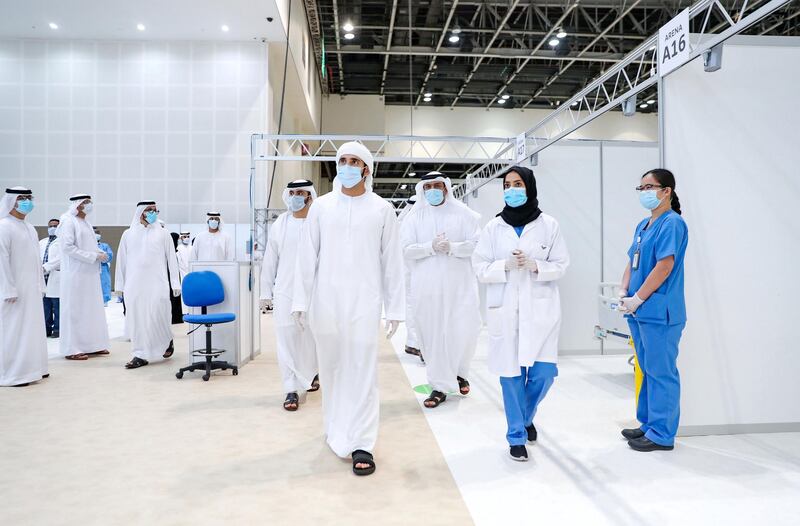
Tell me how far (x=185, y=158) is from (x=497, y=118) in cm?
1087

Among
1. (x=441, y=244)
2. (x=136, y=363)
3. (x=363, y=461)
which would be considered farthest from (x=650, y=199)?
(x=136, y=363)

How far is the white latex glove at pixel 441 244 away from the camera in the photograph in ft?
14.8

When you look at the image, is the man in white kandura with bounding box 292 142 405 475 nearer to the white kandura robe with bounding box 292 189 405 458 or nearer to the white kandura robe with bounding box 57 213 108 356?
the white kandura robe with bounding box 292 189 405 458

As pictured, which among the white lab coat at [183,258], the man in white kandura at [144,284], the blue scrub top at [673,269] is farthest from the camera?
the white lab coat at [183,258]

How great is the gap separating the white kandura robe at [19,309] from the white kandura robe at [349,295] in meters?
3.45

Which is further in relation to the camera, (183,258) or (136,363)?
(183,258)

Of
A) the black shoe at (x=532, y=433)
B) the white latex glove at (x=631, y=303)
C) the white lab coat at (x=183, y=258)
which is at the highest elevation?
the white lab coat at (x=183, y=258)

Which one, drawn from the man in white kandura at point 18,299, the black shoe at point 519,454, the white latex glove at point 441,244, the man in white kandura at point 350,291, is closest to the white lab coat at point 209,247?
the man in white kandura at point 18,299

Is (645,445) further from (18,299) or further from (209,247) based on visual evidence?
(209,247)

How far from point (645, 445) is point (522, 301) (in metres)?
1.15

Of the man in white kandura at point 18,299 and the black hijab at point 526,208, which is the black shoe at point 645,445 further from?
the man in white kandura at point 18,299

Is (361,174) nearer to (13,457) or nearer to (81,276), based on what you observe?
(13,457)

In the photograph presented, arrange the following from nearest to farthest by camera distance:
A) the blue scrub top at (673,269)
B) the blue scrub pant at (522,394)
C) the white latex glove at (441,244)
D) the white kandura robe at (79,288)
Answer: the blue scrub pant at (522,394) → the blue scrub top at (673,269) → the white latex glove at (441,244) → the white kandura robe at (79,288)

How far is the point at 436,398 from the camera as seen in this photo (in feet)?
14.7
